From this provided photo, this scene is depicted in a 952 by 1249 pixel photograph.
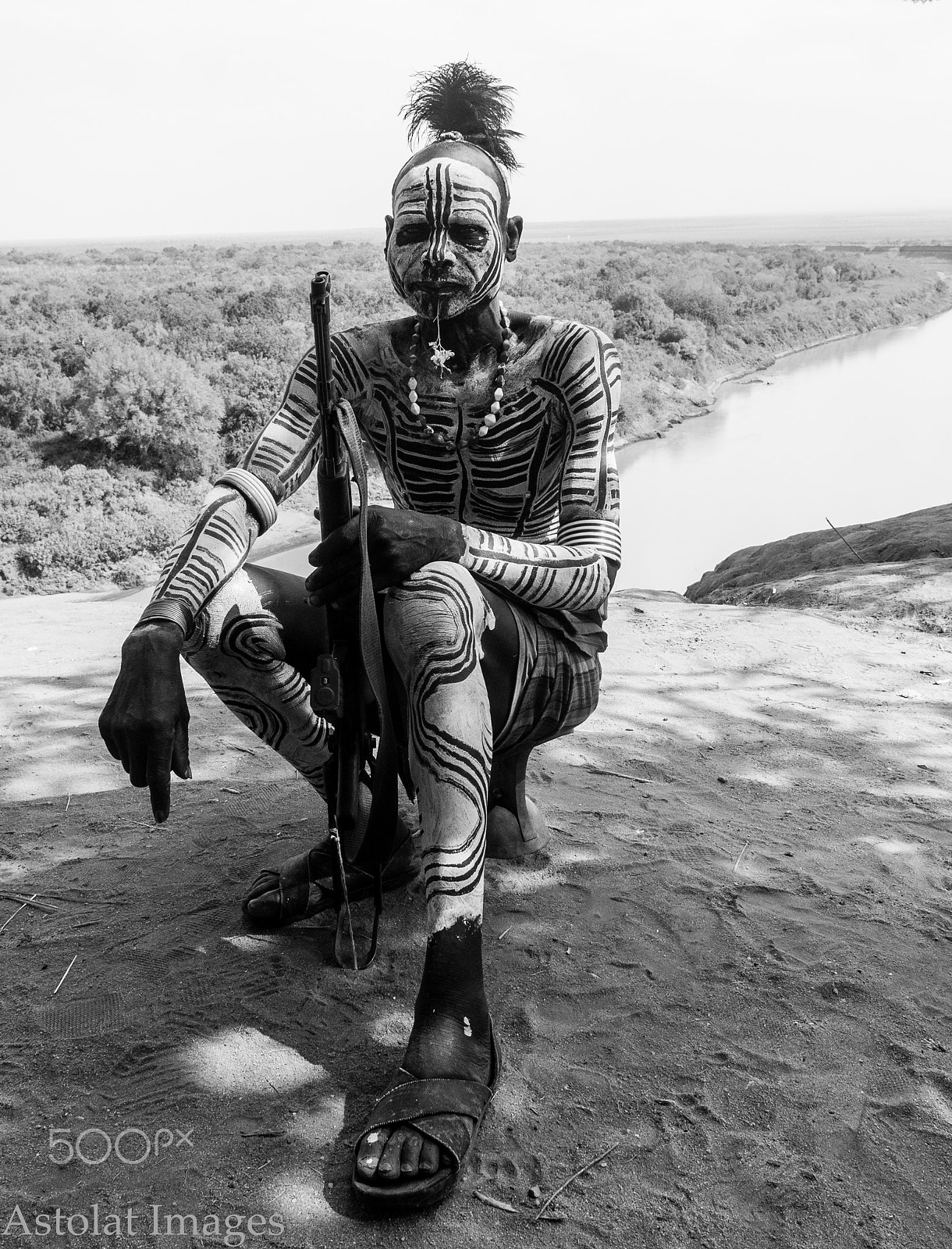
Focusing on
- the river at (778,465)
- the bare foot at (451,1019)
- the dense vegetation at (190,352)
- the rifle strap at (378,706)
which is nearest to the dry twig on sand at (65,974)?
the rifle strap at (378,706)

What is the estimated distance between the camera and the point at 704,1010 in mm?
2148

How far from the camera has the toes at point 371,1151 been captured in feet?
5.40

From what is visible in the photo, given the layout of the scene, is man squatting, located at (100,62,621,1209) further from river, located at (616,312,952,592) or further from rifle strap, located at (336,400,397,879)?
river, located at (616,312,952,592)

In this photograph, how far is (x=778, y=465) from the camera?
691 inches

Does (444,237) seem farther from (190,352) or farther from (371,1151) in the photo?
(190,352)

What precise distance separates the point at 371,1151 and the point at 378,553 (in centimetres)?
106

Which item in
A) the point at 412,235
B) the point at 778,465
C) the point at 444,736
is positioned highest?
the point at 412,235

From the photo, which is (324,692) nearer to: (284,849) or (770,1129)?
(284,849)

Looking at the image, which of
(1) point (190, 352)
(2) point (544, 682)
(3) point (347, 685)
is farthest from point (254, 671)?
(1) point (190, 352)

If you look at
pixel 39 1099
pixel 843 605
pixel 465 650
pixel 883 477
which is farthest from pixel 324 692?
pixel 883 477

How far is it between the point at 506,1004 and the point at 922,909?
44.8 inches

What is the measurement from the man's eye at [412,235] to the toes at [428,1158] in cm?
192

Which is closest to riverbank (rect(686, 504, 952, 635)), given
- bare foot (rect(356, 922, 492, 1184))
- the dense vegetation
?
bare foot (rect(356, 922, 492, 1184))

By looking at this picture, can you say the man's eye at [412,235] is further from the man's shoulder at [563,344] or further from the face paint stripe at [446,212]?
the man's shoulder at [563,344]
